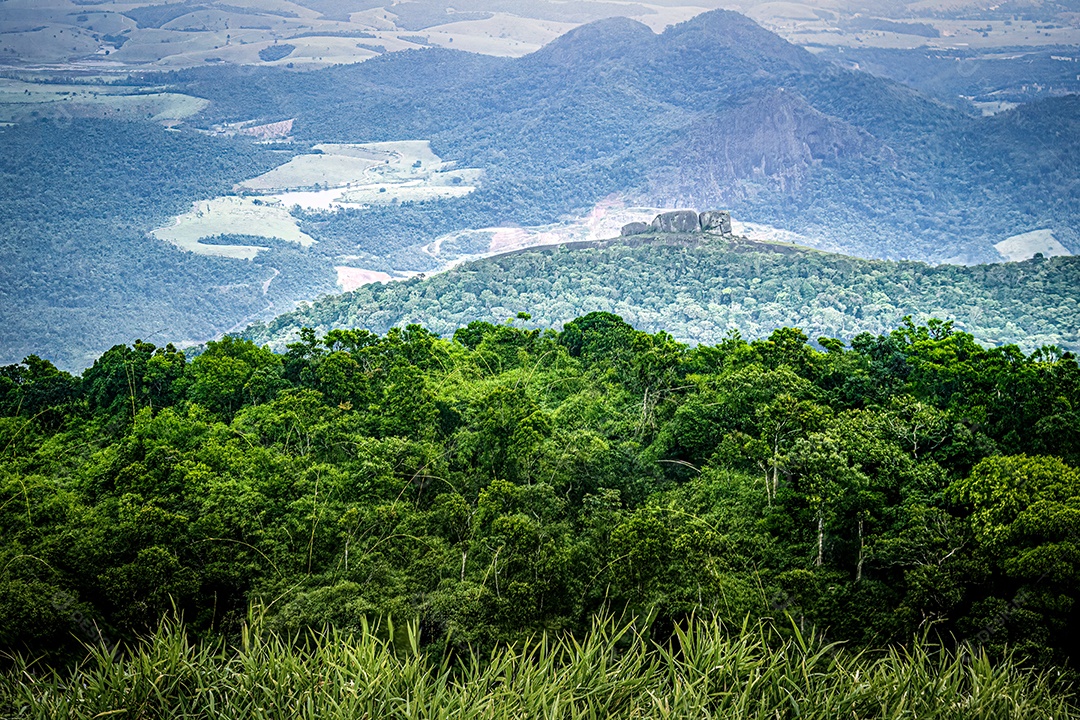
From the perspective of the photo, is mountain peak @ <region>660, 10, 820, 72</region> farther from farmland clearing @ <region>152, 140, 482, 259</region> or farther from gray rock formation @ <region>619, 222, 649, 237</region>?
gray rock formation @ <region>619, 222, 649, 237</region>

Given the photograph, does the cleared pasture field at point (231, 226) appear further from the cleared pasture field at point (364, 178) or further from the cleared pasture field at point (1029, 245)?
the cleared pasture field at point (1029, 245)

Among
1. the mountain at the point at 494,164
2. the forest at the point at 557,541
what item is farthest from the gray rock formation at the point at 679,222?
the forest at the point at 557,541

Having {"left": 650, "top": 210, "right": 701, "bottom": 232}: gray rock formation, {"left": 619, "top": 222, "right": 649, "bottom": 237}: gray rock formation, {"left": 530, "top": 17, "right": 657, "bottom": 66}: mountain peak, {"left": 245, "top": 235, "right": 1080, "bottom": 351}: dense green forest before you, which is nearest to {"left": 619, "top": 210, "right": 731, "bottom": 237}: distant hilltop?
{"left": 650, "top": 210, "right": 701, "bottom": 232}: gray rock formation

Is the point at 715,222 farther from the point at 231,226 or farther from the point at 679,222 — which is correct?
the point at 231,226

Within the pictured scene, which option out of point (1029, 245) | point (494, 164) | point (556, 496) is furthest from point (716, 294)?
point (494, 164)

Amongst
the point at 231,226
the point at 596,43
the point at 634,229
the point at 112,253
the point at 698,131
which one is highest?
the point at 596,43

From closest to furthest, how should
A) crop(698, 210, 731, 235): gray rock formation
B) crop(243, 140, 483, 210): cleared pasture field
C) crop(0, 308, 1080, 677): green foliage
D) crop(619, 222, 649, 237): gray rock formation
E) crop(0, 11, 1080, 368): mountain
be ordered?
crop(0, 308, 1080, 677): green foliage
crop(698, 210, 731, 235): gray rock formation
crop(619, 222, 649, 237): gray rock formation
crop(0, 11, 1080, 368): mountain
crop(243, 140, 483, 210): cleared pasture field
